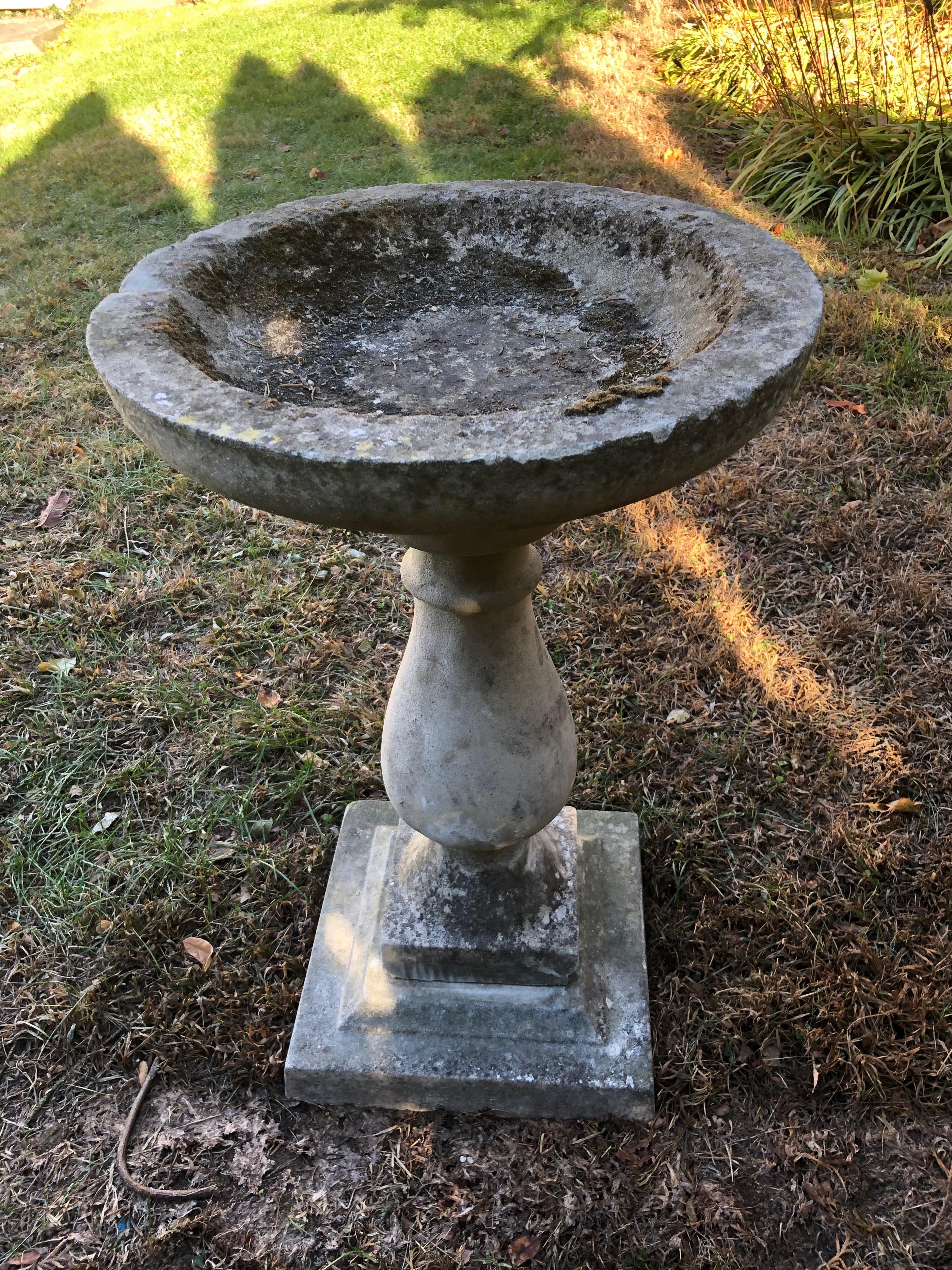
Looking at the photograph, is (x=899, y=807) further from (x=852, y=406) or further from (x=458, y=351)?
(x=852, y=406)

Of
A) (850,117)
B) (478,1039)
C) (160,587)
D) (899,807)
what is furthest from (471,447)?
(850,117)

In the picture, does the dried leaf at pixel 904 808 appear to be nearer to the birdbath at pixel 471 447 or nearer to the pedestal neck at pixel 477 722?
the birdbath at pixel 471 447

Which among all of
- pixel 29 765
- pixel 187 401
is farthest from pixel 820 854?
pixel 29 765

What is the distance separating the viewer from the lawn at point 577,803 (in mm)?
1716

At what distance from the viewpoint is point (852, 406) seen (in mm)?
3697

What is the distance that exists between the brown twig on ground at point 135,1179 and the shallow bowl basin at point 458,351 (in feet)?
4.34

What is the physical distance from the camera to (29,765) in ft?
8.39

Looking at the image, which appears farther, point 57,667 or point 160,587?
point 160,587

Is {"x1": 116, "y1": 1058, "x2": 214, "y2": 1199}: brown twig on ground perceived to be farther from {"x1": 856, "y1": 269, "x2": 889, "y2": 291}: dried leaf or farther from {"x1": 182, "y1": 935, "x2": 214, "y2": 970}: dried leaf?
{"x1": 856, "y1": 269, "x2": 889, "y2": 291}: dried leaf

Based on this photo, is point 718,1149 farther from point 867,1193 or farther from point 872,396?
point 872,396

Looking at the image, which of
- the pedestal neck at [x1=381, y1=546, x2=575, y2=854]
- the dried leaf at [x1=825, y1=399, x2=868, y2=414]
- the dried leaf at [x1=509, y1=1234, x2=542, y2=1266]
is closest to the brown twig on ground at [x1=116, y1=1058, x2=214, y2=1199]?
the dried leaf at [x1=509, y1=1234, x2=542, y2=1266]

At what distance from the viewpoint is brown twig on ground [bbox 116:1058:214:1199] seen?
1.73m

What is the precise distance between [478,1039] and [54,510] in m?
2.58

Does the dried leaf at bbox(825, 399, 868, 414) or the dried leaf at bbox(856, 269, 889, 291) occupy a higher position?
the dried leaf at bbox(856, 269, 889, 291)
